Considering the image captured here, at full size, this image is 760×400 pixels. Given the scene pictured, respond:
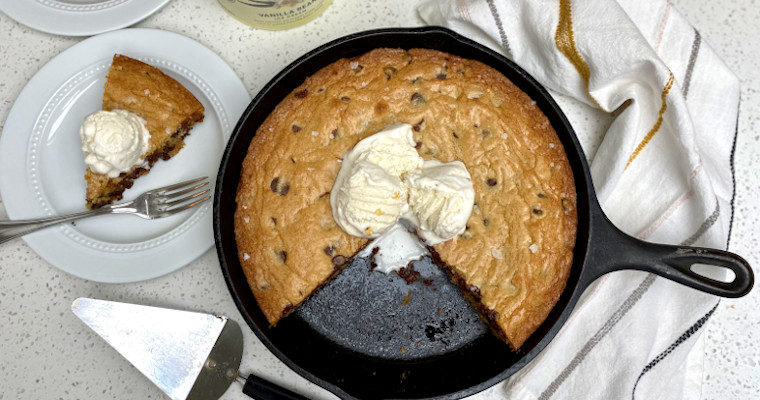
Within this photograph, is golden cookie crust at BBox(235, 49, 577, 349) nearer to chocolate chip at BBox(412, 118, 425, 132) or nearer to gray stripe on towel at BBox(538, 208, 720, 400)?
chocolate chip at BBox(412, 118, 425, 132)

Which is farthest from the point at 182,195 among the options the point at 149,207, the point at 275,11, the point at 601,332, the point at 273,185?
the point at 601,332

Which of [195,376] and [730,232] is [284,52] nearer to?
[195,376]

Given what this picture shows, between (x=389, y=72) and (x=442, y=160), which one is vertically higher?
(x=389, y=72)

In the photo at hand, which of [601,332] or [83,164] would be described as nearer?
[601,332]

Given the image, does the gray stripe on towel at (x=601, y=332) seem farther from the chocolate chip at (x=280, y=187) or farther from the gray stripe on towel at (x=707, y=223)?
the chocolate chip at (x=280, y=187)

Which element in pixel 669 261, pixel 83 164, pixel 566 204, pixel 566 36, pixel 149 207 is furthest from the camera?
pixel 83 164

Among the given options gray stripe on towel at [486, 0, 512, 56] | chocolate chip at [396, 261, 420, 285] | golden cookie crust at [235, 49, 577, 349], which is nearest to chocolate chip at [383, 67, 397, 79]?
golden cookie crust at [235, 49, 577, 349]

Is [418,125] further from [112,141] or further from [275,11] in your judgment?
[112,141]
